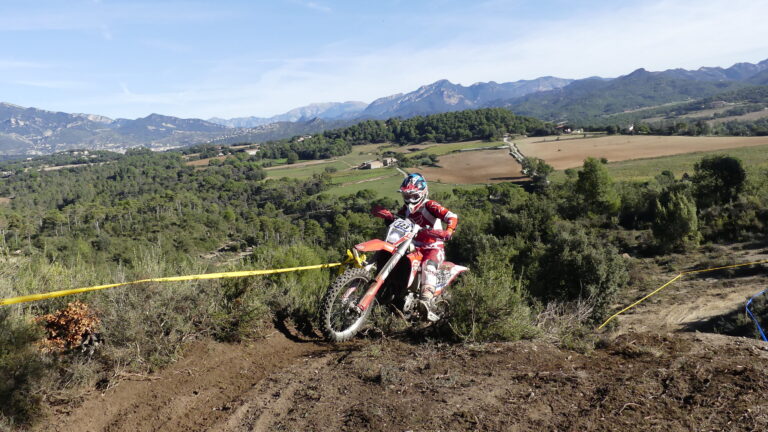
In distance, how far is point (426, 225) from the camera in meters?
6.35

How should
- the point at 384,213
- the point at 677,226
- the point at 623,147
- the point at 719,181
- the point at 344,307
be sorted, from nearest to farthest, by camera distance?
the point at 344,307, the point at 384,213, the point at 677,226, the point at 719,181, the point at 623,147

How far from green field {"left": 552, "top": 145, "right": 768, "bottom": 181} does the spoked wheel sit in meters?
68.0

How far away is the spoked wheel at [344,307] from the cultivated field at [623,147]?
82107 mm

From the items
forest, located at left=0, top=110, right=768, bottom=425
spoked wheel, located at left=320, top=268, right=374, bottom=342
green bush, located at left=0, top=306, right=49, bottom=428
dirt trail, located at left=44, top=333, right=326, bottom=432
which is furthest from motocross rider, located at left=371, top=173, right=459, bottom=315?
green bush, located at left=0, top=306, right=49, bottom=428

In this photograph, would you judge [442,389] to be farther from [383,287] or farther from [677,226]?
[677,226]

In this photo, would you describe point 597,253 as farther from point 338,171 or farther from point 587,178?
point 338,171

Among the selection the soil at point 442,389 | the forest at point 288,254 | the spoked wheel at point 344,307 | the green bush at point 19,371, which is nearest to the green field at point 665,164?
the forest at point 288,254

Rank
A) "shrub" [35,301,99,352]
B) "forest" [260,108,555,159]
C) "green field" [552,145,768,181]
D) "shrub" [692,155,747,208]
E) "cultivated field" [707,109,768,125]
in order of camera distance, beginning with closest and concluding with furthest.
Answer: "shrub" [35,301,99,352] < "shrub" [692,155,747,208] < "green field" [552,145,768,181] < "forest" [260,108,555,159] < "cultivated field" [707,109,768,125]

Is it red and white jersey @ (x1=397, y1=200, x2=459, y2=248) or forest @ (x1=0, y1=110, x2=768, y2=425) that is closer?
forest @ (x1=0, y1=110, x2=768, y2=425)

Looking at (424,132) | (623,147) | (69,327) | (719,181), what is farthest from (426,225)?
(424,132)

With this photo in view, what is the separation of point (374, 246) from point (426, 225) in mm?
1254

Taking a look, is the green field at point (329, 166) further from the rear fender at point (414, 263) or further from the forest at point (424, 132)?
the rear fender at point (414, 263)

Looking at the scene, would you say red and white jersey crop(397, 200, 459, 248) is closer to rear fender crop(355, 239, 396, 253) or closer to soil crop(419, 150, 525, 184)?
rear fender crop(355, 239, 396, 253)

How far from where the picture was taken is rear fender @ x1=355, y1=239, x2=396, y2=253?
537 centimetres
